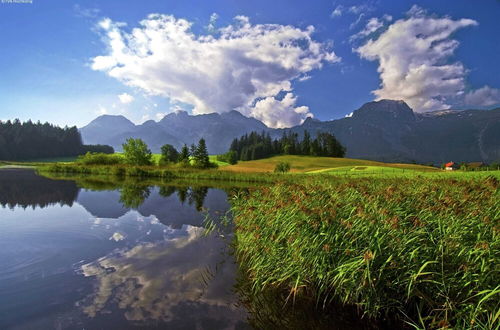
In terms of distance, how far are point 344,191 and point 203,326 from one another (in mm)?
7467

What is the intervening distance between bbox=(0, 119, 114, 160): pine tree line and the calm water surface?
5607 inches

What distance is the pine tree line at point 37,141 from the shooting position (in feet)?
398

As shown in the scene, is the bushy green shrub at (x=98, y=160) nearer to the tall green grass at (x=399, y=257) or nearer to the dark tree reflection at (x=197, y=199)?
the dark tree reflection at (x=197, y=199)

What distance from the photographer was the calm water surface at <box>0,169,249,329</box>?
6.33 meters

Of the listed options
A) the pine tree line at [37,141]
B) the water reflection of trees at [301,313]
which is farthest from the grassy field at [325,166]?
the pine tree line at [37,141]

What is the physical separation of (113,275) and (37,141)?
539ft

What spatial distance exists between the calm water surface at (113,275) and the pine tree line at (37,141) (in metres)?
142

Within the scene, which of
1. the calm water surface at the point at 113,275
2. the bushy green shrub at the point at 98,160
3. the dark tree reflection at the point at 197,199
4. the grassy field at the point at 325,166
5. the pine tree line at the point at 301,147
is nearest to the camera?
the calm water surface at the point at 113,275

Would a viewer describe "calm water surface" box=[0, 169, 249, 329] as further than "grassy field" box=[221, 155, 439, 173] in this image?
No

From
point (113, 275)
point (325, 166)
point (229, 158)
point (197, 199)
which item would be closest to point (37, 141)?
point (229, 158)

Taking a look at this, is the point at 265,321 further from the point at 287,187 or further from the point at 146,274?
the point at 287,187

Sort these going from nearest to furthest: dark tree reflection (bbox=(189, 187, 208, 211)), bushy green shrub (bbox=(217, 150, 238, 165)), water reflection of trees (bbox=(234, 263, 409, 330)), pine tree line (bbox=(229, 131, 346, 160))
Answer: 1. water reflection of trees (bbox=(234, 263, 409, 330))
2. dark tree reflection (bbox=(189, 187, 208, 211))
3. bushy green shrub (bbox=(217, 150, 238, 165))
4. pine tree line (bbox=(229, 131, 346, 160))

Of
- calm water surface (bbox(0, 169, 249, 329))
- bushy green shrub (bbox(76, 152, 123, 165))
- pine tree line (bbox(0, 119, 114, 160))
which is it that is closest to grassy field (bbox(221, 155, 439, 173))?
bushy green shrub (bbox(76, 152, 123, 165))

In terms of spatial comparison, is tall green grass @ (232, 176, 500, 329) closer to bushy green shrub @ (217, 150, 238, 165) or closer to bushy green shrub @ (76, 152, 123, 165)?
bushy green shrub @ (76, 152, 123, 165)
